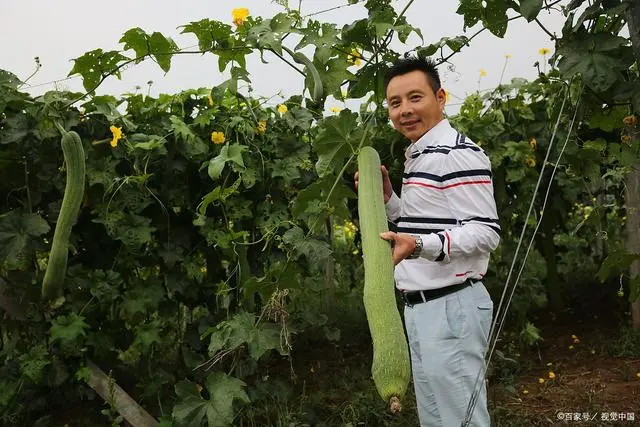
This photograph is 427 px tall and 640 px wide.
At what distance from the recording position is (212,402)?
9.16 feet

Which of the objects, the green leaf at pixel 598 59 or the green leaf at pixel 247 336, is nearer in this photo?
the green leaf at pixel 598 59

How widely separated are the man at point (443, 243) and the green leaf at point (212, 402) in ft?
3.16

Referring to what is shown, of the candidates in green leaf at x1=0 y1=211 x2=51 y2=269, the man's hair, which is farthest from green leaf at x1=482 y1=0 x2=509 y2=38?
green leaf at x1=0 y1=211 x2=51 y2=269

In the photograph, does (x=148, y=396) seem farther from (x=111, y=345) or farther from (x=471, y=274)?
(x=471, y=274)

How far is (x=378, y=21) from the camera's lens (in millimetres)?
1952

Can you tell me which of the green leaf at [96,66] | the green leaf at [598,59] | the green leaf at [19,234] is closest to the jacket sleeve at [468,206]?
the green leaf at [598,59]

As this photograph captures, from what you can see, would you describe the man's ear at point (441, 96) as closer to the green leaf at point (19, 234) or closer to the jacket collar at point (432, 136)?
the jacket collar at point (432, 136)

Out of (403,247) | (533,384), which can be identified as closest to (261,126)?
(403,247)

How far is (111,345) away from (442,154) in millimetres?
1868

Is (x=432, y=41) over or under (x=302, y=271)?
over

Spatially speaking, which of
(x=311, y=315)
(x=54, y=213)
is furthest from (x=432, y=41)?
(x=54, y=213)

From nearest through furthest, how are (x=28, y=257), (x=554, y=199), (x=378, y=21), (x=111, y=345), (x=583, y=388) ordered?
(x=378, y=21) → (x=28, y=257) → (x=111, y=345) → (x=583, y=388) → (x=554, y=199)

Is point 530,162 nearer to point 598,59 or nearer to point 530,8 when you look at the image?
point 598,59

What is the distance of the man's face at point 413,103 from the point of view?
79.7 inches
